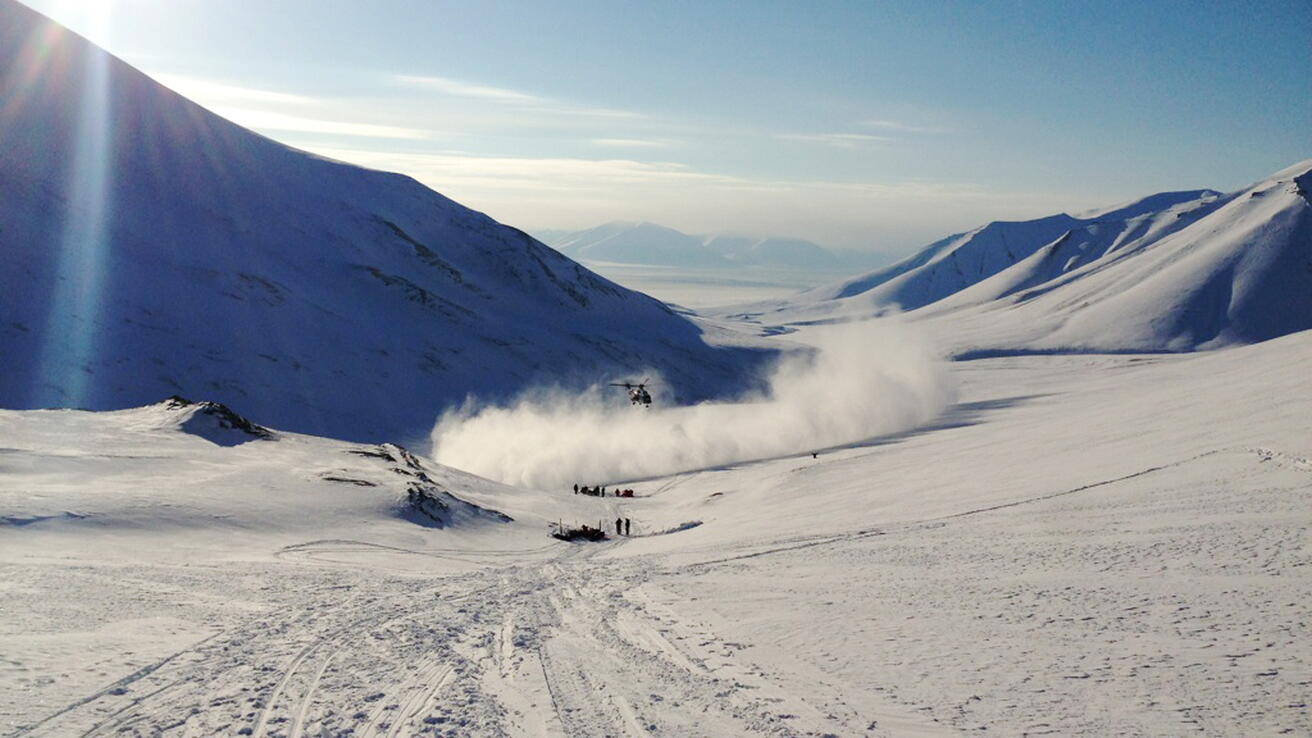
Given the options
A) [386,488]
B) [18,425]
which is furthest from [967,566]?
[18,425]

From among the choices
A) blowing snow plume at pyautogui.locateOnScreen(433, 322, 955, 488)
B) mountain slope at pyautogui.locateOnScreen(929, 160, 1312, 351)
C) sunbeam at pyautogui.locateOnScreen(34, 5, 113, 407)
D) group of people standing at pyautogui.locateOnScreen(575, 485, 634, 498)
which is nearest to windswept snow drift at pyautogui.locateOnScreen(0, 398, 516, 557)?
group of people standing at pyautogui.locateOnScreen(575, 485, 634, 498)

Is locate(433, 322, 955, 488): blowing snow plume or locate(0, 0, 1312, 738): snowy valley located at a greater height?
locate(0, 0, 1312, 738): snowy valley

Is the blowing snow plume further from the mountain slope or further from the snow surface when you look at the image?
the mountain slope

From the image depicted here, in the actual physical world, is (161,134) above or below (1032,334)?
above

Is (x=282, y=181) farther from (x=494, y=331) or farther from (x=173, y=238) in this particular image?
(x=494, y=331)

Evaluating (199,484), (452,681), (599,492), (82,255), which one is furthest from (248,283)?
(452,681)

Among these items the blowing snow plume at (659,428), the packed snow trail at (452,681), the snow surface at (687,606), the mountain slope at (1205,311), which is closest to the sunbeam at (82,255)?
the blowing snow plume at (659,428)

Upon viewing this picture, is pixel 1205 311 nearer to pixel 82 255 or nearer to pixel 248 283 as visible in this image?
pixel 248 283
